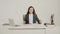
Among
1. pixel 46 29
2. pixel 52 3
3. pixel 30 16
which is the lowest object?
pixel 46 29

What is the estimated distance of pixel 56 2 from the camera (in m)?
3.20

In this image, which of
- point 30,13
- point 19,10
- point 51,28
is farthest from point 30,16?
point 51,28

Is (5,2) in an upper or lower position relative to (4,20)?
upper

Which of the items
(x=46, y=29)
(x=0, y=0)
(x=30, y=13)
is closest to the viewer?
(x=46, y=29)

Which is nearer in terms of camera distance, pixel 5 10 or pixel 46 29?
pixel 46 29

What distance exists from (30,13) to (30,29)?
619 millimetres

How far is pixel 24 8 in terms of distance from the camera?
320cm

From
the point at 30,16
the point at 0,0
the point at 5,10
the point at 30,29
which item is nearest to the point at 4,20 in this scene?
the point at 5,10

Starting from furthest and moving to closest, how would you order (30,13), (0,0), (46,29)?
(0,0), (30,13), (46,29)

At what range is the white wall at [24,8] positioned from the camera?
10.5ft

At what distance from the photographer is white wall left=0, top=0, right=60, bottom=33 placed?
3195 millimetres

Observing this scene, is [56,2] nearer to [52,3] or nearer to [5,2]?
[52,3]

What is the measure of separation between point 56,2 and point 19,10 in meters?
0.80

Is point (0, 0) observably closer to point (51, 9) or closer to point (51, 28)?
point (51, 9)
